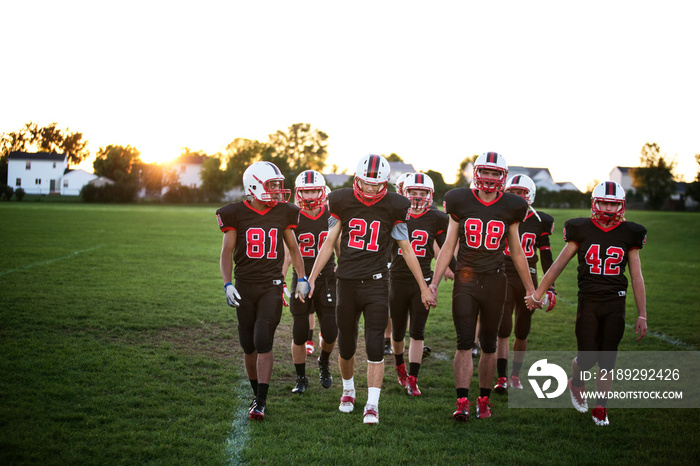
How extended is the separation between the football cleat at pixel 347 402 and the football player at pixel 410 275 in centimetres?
96

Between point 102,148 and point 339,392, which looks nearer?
point 339,392

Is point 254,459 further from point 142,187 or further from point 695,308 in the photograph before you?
point 142,187

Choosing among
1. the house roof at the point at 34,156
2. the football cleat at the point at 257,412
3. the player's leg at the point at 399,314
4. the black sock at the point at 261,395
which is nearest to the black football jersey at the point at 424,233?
the player's leg at the point at 399,314

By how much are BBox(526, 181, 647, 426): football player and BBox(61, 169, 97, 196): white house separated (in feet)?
199

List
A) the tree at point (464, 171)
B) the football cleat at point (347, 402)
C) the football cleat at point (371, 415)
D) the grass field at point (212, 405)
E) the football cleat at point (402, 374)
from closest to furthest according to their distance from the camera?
1. the grass field at point (212, 405)
2. the football cleat at point (371, 415)
3. the football cleat at point (347, 402)
4. the football cleat at point (402, 374)
5. the tree at point (464, 171)

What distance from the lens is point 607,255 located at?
5.32 m

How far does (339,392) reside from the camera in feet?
19.6

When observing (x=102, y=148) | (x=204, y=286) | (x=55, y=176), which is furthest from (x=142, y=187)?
(x=204, y=286)

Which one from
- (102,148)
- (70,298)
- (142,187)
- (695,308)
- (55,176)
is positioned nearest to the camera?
(70,298)

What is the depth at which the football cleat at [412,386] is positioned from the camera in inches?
236

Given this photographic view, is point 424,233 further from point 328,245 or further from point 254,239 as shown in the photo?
point 254,239

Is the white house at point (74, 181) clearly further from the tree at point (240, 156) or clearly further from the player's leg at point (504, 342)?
the player's leg at point (504, 342)

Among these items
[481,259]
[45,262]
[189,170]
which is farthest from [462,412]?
[189,170]

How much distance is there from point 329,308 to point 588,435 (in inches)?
119
